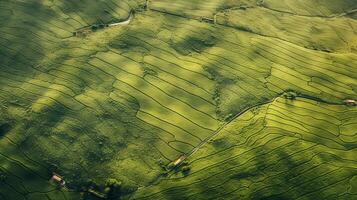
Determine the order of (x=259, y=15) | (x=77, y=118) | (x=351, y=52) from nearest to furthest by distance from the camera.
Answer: (x=77, y=118)
(x=351, y=52)
(x=259, y=15)

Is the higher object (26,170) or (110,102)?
(110,102)

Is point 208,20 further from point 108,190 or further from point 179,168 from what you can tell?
point 108,190

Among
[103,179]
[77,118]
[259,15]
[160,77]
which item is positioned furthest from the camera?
[259,15]

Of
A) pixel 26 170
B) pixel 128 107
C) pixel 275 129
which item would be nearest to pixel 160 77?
pixel 128 107

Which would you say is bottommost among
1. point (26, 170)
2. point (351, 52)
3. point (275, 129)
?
point (26, 170)

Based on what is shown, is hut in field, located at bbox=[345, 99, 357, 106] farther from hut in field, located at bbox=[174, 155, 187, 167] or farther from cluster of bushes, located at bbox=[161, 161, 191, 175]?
cluster of bushes, located at bbox=[161, 161, 191, 175]

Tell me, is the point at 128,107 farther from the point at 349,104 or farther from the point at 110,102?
the point at 349,104

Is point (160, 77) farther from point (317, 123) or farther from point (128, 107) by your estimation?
point (317, 123)

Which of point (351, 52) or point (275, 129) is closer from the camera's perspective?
point (275, 129)
